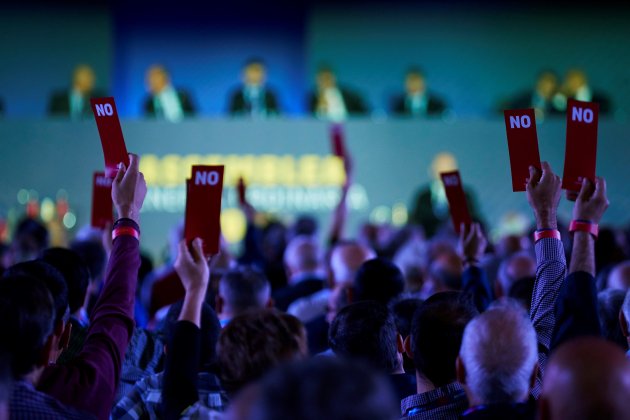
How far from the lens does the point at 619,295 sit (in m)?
3.04

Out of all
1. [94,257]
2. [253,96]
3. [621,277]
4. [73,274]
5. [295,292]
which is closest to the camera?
[73,274]

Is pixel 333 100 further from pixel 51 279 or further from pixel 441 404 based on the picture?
pixel 441 404

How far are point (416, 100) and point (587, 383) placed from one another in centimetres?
1036

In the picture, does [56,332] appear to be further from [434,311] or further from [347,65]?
[347,65]

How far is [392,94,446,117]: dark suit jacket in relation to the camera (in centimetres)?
1132

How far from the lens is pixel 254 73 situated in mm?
11273

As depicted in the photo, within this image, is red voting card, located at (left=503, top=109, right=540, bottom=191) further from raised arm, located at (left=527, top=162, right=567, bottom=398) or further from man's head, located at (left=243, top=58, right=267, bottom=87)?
man's head, located at (left=243, top=58, right=267, bottom=87)

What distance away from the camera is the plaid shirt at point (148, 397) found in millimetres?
2172

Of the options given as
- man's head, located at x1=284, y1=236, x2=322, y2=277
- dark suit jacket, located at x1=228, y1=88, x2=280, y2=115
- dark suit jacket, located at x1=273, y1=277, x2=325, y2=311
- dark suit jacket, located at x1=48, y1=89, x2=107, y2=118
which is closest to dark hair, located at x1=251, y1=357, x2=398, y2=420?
dark suit jacket, located at x1=273, y1=277, x2=325, y2=311

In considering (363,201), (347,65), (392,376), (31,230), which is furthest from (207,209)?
(347,65)

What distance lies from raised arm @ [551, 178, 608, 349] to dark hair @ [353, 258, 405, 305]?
1192mm

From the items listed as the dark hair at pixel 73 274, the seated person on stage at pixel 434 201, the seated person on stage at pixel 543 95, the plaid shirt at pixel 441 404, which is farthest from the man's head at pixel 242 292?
the seated person on stage at pixel 543 95

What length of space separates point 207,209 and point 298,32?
1095cm

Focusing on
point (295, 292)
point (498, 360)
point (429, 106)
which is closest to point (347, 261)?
point (295, 292)
